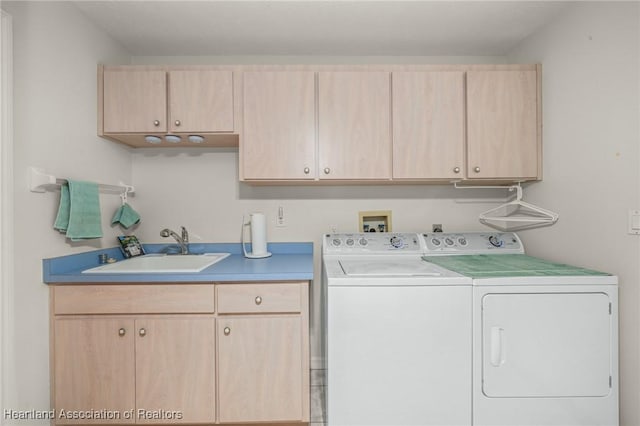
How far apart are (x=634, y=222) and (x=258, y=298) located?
1.81 metres

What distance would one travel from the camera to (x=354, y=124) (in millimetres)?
1840

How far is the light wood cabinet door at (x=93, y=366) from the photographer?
147 centimetres

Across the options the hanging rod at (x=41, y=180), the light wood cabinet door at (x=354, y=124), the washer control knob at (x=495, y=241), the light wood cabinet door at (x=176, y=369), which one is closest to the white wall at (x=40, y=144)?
the hanging rod at (x=41, y=180)

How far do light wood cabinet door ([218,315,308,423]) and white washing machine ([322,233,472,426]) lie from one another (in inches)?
9.4

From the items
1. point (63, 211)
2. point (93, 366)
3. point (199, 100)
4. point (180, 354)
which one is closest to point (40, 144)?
point (63, 211)

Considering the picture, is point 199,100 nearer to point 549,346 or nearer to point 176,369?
point 176,369

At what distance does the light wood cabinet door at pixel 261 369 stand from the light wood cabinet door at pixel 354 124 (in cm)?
96

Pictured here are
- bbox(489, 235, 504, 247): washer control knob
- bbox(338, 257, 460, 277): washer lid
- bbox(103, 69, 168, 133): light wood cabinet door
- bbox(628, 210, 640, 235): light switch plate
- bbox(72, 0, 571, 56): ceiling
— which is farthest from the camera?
bbox(489, 235, 504, 247): washer control knob

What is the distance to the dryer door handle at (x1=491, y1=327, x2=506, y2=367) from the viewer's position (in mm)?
1351

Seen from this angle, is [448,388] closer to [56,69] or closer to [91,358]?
[91,358]

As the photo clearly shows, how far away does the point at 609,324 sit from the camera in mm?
1345

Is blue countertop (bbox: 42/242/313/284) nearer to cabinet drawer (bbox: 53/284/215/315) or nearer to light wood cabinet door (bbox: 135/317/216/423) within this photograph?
cabinet drawer (bbox: 53/284/215/315)

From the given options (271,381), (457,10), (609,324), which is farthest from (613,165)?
(271,381)

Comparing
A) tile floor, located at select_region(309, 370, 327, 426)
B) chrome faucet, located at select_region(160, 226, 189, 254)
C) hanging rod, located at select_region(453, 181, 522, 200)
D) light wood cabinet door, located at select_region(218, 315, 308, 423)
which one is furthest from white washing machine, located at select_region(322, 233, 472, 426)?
chrome faucet, located at select_region(160, 226, 189, 254)
